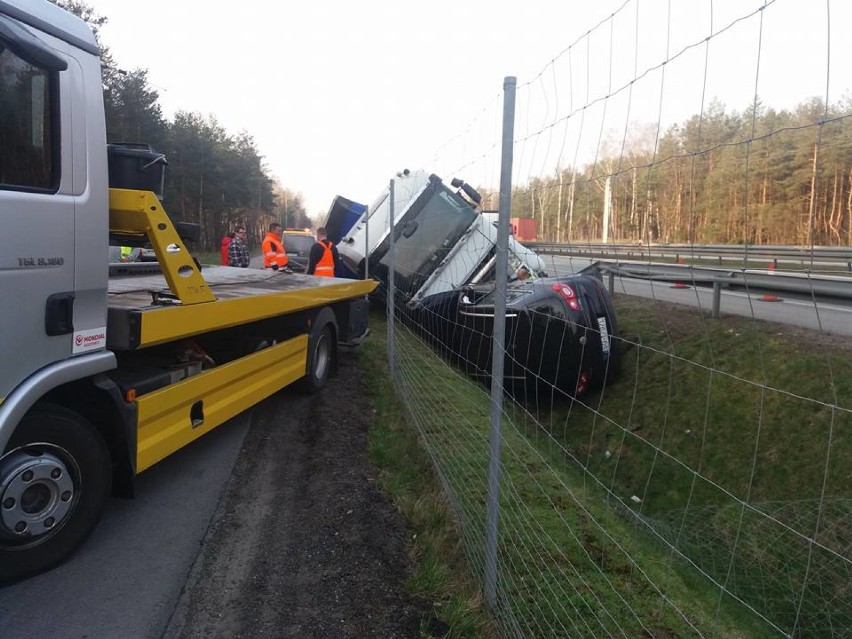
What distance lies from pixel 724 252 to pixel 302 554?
266cm

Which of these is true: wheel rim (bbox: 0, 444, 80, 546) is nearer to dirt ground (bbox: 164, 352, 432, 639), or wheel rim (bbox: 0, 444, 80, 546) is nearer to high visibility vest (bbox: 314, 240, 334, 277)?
dirt ground (bbox: 164, 352, 432, 639)

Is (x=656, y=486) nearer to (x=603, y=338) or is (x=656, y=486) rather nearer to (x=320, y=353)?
(x=603, y=338)

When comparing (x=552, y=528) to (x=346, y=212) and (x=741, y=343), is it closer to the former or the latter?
(x=741, y=343)

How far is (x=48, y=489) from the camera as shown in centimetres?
311

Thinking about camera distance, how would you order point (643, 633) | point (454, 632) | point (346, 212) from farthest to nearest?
point (346, 212) → point (643, 633) → point (454, 632)

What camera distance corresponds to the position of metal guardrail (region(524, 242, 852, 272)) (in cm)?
154

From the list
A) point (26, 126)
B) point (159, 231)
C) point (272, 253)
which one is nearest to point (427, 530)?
point (159, 231)

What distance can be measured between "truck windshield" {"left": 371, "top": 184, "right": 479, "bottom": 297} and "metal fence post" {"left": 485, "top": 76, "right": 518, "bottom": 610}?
23.3ft

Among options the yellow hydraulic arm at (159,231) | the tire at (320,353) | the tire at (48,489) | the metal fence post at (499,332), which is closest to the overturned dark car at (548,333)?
the metal fence post at (499,332)

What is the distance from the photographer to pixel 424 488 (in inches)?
168

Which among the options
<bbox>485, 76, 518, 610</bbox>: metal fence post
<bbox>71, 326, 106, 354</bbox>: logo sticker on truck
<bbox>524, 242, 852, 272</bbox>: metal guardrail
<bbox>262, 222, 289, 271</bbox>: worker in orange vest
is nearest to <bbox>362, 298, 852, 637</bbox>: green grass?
<bbox>485, 76, 518, 610</bbox>: metal fence post

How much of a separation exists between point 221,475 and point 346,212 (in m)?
10.2

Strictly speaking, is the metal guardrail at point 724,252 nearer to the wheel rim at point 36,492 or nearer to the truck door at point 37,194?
the truck door at point 37,194

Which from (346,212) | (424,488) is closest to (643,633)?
(424,488)
